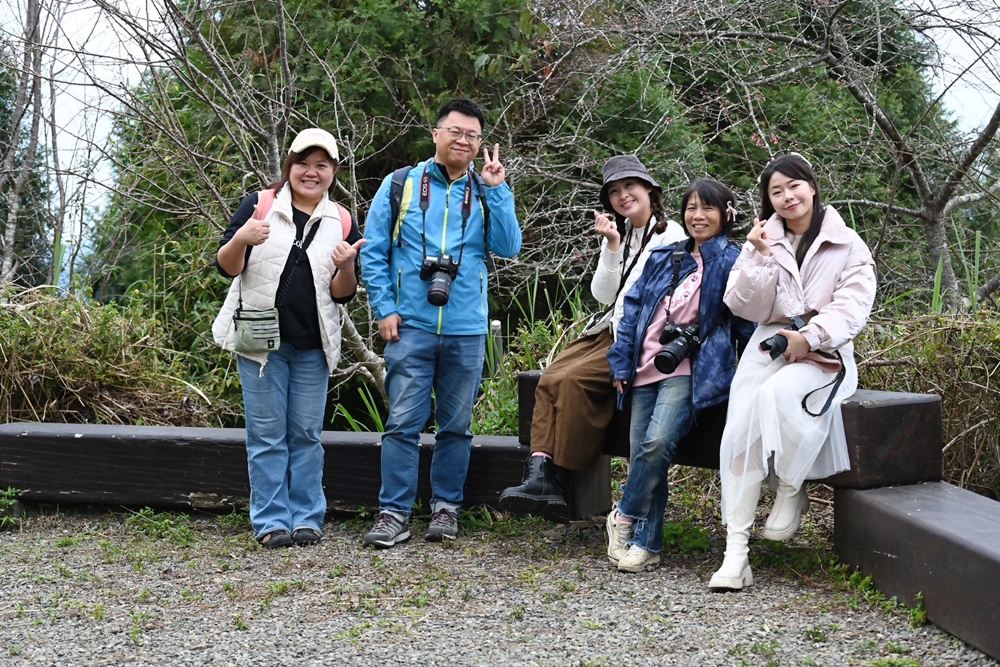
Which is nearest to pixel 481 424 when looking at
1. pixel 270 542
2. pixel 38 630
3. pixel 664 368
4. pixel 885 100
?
pixel 270 542

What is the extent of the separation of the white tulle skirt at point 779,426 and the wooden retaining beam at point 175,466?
52.4 inches

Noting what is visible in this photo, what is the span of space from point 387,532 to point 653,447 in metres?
1.23

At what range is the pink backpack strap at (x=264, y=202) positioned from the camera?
4.69 metres

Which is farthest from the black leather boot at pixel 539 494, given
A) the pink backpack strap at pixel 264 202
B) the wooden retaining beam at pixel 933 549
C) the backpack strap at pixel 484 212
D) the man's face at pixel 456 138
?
the pink backpack strap at pixel 264 202

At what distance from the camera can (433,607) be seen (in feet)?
12.5

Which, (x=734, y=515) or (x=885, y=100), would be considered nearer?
(x=734, y=515)

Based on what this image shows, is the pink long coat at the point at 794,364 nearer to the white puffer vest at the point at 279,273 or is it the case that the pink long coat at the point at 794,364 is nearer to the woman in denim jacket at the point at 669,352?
the woman in denim jacket at the point at 669,352

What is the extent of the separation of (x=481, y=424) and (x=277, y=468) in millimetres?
1356

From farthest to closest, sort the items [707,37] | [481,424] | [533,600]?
1. [707,37]
2. [481,424]
3. [533,600]

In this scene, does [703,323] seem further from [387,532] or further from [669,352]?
[387,532]

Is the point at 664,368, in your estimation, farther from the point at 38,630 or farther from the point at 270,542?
the point at 38,630

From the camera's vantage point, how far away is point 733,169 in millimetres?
8188

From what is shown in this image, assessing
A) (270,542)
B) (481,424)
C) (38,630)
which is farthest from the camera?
(481,424)

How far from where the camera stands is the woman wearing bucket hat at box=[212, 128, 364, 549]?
4672 mm
